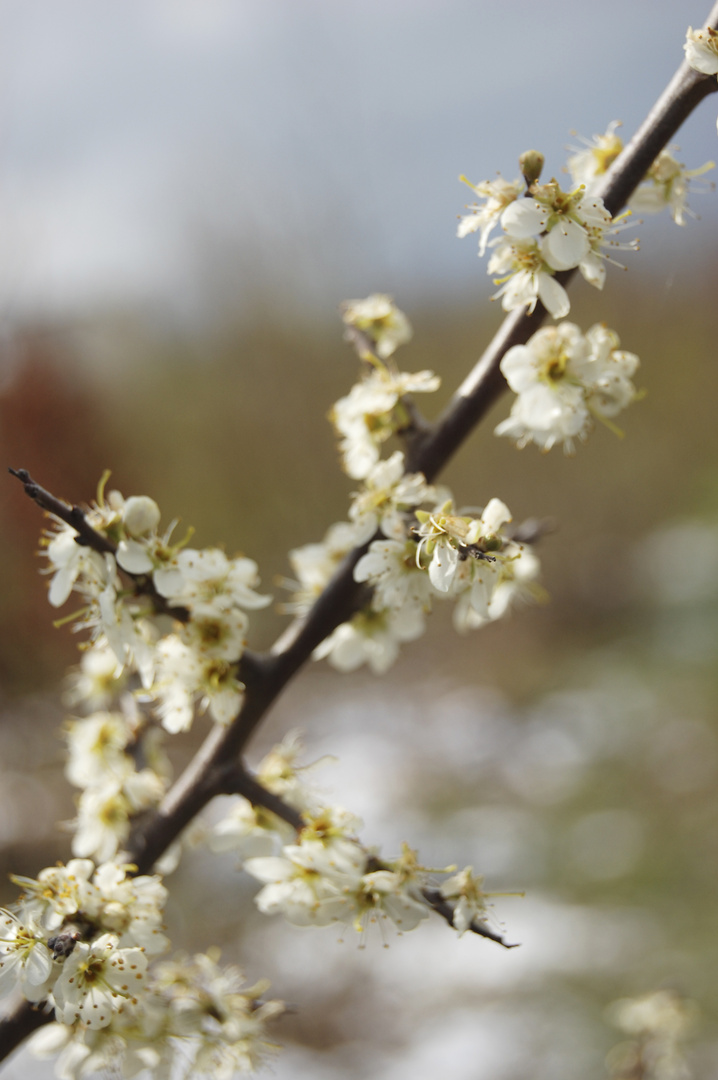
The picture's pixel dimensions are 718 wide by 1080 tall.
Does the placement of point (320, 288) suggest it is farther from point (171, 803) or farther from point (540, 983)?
point (171, 803)

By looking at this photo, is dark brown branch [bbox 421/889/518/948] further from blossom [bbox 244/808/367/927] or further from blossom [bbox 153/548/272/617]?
blossom [bbox 153/548/272/617]

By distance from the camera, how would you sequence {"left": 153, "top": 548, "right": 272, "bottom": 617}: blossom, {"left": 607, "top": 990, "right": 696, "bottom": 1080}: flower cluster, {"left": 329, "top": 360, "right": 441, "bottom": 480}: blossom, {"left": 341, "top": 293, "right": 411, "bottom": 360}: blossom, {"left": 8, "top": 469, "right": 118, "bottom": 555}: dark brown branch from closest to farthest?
{"left": 8, "top": 469, "right": 118, "bottom": 555}: dark brown branch
{"left": 153, "top": 548, "right": 272, "bottom": 617}: blossom
{"left": 329, "top": 360, "right": 441, "bottom": 480}: blossom
{"left": 341, "top": 293, "right": 411, "bottom": 360}: blossom
{"left": 607, "top": 990, "right": 696, "bottom": 1080}: flower cluster

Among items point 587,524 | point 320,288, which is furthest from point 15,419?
point 587,524

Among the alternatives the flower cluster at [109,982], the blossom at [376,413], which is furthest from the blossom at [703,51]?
the flower cluster at [109,982]

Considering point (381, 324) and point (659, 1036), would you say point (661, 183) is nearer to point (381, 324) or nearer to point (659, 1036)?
point (381, 324)

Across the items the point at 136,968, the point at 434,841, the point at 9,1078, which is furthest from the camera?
the point at 434,841

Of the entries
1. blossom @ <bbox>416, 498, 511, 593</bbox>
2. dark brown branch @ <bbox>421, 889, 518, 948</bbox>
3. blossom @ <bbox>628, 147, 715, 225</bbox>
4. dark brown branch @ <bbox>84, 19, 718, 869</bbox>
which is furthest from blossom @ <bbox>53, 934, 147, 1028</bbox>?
blossom @ <bbox>628, 147, 715, 225</bbox>
